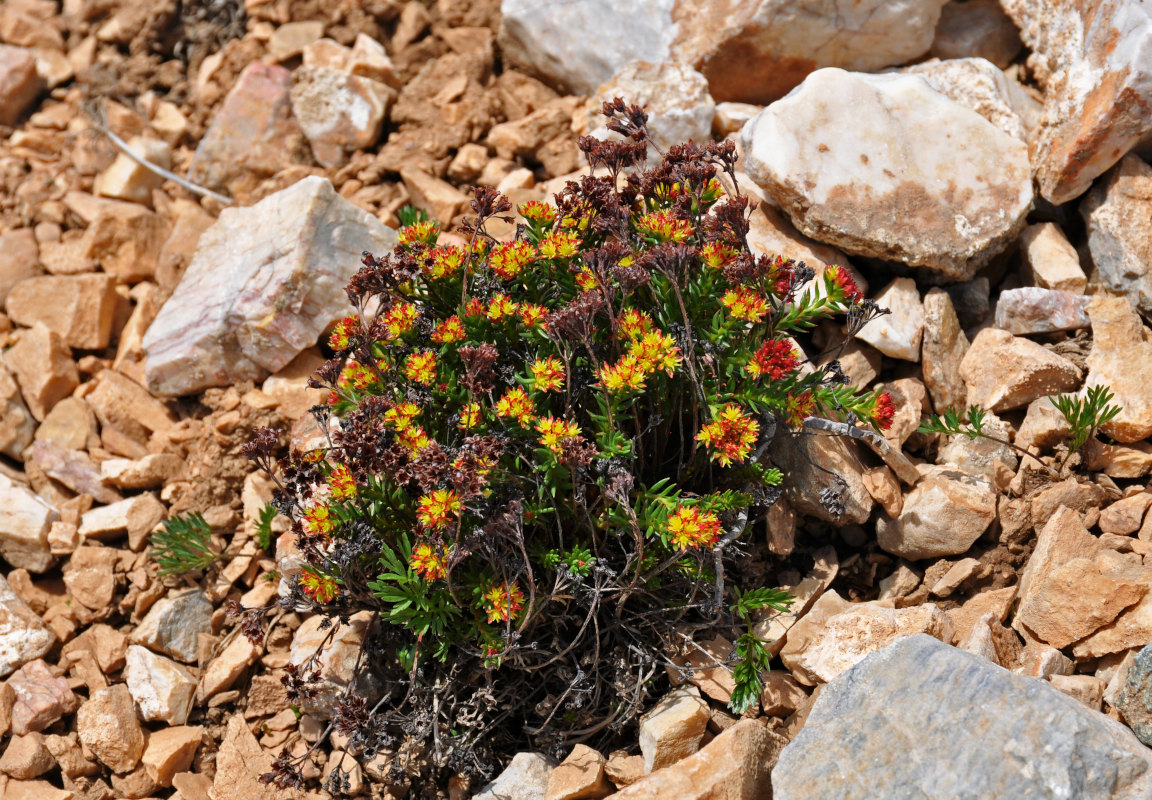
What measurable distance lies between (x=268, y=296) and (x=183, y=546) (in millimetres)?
1357

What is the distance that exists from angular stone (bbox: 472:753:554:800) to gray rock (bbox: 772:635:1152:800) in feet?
3.23

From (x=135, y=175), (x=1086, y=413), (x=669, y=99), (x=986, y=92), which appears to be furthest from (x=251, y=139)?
(x=1086, y=413)

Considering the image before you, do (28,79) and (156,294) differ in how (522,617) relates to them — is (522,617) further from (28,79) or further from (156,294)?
(28,79)

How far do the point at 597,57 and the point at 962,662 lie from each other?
170 inches

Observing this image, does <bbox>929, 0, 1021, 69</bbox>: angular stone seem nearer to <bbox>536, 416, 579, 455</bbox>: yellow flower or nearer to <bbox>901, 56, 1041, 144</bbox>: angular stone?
<bbox>901, 56, 1041, 144</bbox>: angular stone

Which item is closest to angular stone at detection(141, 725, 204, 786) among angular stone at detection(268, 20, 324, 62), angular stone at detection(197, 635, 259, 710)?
angular stone at detection(197, 635, 259, 710)

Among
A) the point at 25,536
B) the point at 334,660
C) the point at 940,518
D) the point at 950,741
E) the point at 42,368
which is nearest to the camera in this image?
the point at 950,741

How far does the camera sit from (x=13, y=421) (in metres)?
5.38

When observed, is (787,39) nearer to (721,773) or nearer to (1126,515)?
(1126,515)

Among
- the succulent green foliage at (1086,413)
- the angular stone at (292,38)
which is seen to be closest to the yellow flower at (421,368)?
the succulent green foliage at (1086,413)

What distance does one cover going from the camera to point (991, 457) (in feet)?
13.8

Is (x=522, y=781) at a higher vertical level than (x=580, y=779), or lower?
lower

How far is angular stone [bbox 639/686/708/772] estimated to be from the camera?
11.6ft

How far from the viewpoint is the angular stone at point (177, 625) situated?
4.46m
